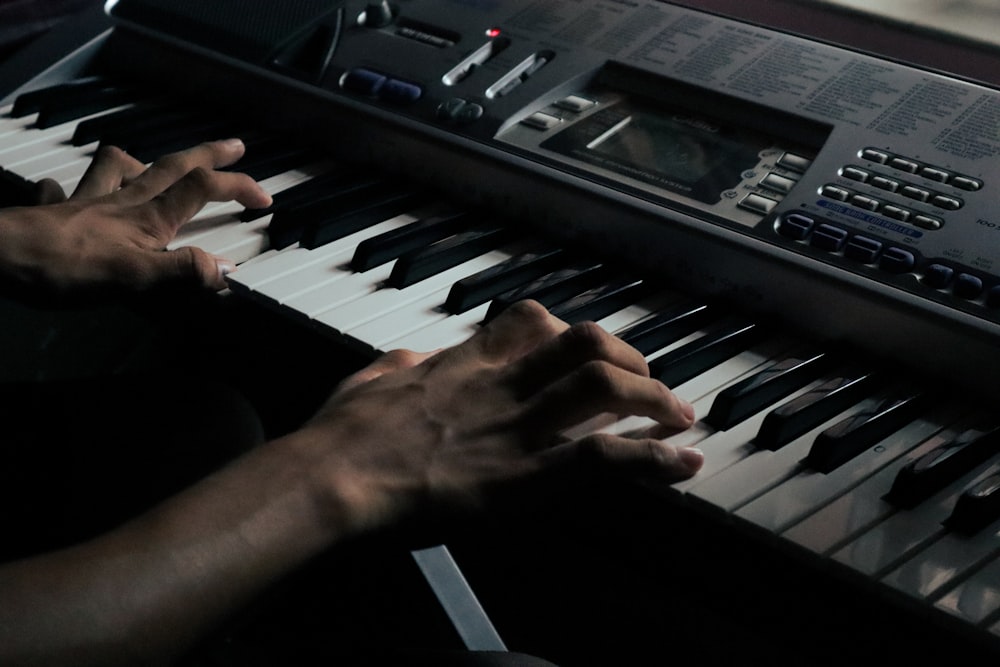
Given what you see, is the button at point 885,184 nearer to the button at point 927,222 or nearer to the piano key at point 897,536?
the button at point 927,222

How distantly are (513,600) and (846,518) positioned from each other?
112cm

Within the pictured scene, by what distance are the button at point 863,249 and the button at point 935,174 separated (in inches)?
3.7

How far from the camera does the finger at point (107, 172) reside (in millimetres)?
1232

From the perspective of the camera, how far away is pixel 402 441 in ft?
2.65

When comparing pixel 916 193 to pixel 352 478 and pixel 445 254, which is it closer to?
pixel 445 254

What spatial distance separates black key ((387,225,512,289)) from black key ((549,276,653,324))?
0.13 metres

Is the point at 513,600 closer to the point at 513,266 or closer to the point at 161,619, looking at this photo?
the point at 513,266

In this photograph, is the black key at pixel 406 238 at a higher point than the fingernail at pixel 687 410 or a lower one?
higher

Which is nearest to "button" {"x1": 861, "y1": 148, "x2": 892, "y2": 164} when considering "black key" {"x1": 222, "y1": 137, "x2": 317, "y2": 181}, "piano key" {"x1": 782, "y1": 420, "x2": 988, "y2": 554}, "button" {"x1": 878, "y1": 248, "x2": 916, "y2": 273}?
"button" {"x1": 878, "y1": 248, "x2": 916, "y2": 273}

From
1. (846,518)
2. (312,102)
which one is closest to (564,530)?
(846,518)

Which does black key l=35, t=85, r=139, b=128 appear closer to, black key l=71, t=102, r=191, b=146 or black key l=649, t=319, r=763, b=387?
black key l=71, t=102, r=191, b=146

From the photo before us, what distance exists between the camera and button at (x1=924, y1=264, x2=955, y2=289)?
35.3 inches

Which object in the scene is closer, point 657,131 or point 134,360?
point 657,131

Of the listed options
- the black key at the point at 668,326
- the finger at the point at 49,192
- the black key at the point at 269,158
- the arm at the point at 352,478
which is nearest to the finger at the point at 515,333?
the arm at the point at 352,478
